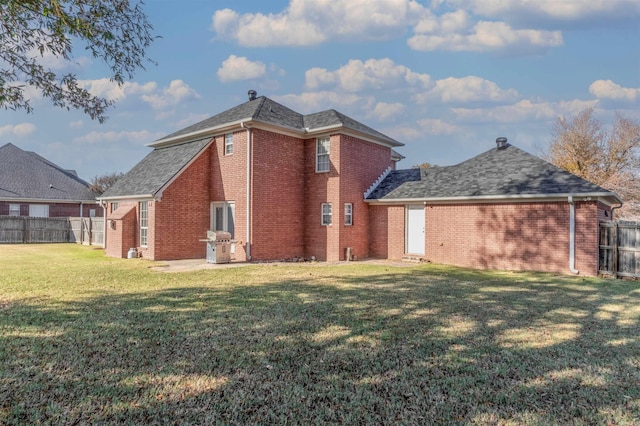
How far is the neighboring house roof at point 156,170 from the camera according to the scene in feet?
50.1

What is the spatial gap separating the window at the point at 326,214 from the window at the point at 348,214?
2.32ft

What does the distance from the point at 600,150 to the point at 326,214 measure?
2696 cm

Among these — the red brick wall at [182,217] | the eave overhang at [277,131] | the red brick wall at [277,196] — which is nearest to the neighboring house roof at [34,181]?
the eave overhang at [277,131]

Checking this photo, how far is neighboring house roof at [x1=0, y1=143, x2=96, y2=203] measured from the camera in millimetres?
27062

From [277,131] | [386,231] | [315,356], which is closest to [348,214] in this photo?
[386,231]

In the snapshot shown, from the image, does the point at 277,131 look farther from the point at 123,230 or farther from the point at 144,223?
the point at 123,230

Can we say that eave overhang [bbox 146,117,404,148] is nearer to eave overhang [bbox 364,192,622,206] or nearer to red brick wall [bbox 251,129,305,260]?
red brick wall [bbox 251,129,305,260]

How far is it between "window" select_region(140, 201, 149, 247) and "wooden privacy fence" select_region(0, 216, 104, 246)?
8.69 meters

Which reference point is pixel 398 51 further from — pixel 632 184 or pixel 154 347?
pixel 632 184

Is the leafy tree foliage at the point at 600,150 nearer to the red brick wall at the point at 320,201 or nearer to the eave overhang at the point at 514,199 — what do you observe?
the eave overhang at the point at 514,199

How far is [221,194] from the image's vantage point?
51.9ft

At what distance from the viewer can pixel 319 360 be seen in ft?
14.2

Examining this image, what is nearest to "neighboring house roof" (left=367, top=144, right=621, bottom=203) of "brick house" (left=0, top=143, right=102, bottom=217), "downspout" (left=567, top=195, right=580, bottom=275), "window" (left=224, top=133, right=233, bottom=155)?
"downspout" (left=567, top=195, right=580, bottom=275)

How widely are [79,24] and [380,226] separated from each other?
13290mm
